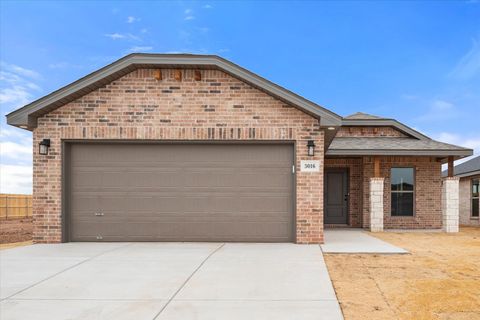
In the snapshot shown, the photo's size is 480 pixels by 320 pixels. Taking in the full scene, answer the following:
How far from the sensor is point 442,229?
46.5ft

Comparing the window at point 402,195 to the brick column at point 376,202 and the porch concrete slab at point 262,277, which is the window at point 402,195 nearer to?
the brick column at point 376,202

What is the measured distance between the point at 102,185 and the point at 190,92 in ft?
11.2

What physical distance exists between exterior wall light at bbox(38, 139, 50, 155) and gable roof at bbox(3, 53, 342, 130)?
1.77 ft

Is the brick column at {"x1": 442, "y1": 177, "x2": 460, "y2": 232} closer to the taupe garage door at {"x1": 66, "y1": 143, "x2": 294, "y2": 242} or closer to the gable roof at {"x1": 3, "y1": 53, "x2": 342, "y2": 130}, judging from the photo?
the gable roof at {"x1": 3, "y1": 53, "x2": 342, "y2": 130}

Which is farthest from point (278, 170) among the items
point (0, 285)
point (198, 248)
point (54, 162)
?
point (0, 285)

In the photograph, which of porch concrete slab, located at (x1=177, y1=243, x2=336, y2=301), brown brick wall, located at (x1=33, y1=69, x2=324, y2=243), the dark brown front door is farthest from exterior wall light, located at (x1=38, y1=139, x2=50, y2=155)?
the dark brown front door

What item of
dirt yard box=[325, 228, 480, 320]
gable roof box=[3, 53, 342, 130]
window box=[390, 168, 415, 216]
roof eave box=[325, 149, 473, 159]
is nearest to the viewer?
dirt yard box=[325, 228, 480, 320]

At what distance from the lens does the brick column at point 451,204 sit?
13.9 metres

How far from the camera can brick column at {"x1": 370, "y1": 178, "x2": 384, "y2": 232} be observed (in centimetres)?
1372

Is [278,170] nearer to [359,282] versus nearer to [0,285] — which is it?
[359,282]

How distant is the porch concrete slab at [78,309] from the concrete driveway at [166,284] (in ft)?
0.04

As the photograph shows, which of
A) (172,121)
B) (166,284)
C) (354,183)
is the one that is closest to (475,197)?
(354,183)

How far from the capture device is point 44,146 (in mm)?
9781

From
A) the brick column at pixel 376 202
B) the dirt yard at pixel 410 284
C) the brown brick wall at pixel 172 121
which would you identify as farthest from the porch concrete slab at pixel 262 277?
the brick column at pixel 376 202
